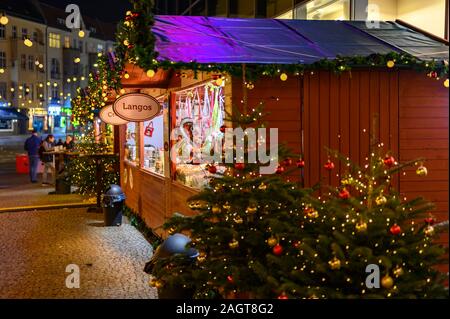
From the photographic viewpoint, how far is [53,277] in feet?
26.4

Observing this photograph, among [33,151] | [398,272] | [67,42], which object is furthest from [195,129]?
[67,42]

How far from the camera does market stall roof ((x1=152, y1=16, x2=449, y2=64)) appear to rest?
712cm

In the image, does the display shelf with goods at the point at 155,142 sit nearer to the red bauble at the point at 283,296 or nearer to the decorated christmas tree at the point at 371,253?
the decorated christmas tree at the point at 371,253

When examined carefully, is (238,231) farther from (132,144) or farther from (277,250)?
(132,144)

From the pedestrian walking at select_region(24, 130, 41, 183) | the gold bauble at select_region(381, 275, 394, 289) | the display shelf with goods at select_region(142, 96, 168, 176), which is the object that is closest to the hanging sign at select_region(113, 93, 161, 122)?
the display shelf with goods at select_region(142, 96, 168, 176)

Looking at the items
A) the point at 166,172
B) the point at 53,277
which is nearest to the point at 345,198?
→ the point at 53,277

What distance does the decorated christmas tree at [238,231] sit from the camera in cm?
516

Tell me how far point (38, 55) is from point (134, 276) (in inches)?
2152

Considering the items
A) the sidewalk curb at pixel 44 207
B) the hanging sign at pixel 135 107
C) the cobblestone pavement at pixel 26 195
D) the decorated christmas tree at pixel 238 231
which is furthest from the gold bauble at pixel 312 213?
the cobblestone pavement at pixel 26 195

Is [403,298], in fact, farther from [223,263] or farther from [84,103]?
[84,103]

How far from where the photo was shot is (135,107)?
10141mm

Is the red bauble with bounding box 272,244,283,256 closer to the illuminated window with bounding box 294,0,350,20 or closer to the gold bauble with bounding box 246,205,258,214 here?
the gold bauble with bounding box 246,205,258,214

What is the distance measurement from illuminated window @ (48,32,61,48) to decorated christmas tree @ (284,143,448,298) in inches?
2347

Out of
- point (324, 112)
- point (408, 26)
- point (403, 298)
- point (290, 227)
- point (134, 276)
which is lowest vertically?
point (134, 276)
